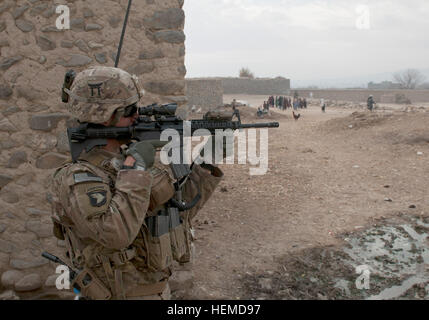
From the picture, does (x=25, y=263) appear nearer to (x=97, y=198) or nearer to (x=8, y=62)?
(x=8, y=62)

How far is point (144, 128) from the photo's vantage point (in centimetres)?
212

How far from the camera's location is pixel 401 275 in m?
3.82

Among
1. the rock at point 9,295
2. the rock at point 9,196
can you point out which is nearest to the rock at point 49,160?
the rock at point 9,196

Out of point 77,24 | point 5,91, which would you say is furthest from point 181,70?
point 5,91

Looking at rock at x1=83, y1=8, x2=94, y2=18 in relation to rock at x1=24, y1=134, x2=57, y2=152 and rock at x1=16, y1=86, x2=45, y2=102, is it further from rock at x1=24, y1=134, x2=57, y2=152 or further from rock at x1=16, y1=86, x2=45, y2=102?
rock at x1=24, y1=134, x2=57, y2=152

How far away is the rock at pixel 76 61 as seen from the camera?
334 centimetres

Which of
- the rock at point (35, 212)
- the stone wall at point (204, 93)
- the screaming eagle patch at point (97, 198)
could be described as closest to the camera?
the screaming eagle patch at point (97, 198)

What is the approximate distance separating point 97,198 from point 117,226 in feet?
0.48

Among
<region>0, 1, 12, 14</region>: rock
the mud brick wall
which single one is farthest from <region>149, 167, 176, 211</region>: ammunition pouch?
<region>0, 1, 12, 14</region>: rock

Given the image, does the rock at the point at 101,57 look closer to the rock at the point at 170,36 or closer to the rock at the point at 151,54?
the rock at the point at 151,54

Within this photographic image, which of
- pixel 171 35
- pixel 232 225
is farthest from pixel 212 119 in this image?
pixel 232 225

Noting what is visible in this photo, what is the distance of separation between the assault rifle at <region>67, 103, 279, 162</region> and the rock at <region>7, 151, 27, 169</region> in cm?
159

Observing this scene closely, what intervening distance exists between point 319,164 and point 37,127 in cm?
618
